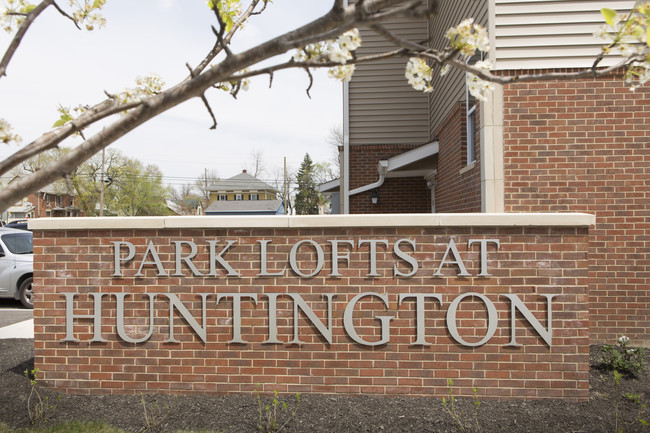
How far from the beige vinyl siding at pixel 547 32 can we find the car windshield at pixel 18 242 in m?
9.74

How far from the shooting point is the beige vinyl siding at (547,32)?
246 inches

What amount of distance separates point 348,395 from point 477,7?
5.51 meters

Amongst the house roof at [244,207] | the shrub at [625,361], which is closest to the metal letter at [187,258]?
the shrub at [625,361]

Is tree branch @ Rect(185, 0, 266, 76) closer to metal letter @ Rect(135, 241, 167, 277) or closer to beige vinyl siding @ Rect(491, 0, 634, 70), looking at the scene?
metal letter @ Rect(135, 241, 167, 277)

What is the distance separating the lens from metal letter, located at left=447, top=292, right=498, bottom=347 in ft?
14.7

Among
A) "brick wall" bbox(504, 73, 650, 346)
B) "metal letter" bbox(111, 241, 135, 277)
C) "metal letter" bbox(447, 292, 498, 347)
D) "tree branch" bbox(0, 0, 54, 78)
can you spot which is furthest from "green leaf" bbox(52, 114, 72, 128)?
"brick wall" bbox(504, 73, 650, 346)

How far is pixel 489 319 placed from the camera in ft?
14.7

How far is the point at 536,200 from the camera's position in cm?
624

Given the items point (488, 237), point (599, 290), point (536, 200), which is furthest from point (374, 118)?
point (488, 237)

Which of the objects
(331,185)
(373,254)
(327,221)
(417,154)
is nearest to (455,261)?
(373,254)

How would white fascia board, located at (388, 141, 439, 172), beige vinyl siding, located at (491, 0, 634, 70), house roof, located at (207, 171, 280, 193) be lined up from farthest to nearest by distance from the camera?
house roof, located at (207, 171, 280, 193)
white fascia board, located at (388, 141, 439, 172)
beige vinyl siding, located at (491, 0, 634, 70)

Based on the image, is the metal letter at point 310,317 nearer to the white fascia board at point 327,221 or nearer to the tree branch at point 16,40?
the white fascia board at point 327,221

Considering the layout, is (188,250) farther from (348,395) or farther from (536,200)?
(536,200)

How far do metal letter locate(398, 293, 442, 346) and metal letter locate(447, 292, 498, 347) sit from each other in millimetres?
149
